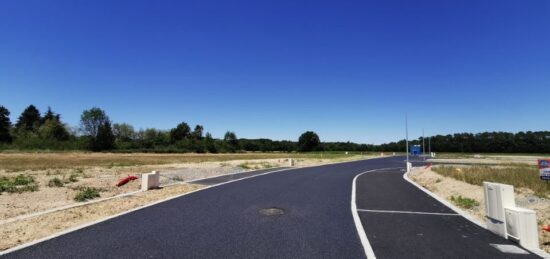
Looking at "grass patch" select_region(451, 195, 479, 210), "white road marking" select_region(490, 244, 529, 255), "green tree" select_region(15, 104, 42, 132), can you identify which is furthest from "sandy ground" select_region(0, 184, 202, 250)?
"green tree" select_region(15, 104, 42, 132)

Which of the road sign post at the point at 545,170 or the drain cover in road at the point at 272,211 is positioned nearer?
the drain cover in road at the point at 272,211

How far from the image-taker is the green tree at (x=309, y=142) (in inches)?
6068

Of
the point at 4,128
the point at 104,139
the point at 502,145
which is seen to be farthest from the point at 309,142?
the point at 4,128

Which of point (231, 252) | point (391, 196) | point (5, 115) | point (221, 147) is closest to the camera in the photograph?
point (231, 252)

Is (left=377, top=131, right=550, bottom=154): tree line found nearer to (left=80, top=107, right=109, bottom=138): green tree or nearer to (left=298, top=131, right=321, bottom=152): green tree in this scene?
(left=298, top=131, right=321, bottom=152): green tree

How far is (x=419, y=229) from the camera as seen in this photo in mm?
7039

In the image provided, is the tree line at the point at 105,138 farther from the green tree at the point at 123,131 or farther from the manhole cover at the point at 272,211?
the manhole cover at the point at 272,211

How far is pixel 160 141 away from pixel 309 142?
230 ft

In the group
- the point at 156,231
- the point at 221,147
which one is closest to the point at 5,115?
the point at 221,147

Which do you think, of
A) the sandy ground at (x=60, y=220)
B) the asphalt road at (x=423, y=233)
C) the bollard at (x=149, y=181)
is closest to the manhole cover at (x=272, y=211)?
the asphalt road at (x=423, y=233)

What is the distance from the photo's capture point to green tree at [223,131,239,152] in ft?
454

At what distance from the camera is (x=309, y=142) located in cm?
15412

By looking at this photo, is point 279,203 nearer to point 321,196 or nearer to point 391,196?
point 321,196

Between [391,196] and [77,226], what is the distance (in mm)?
10221
